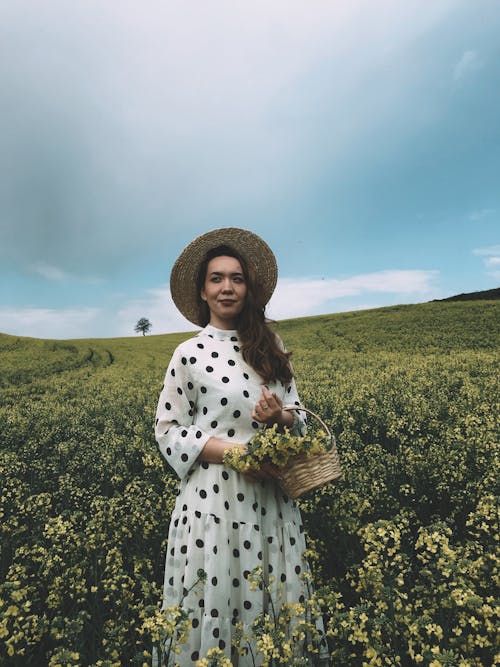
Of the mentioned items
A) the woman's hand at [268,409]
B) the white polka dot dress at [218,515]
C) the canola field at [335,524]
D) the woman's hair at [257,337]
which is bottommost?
the canola field at [335,524]

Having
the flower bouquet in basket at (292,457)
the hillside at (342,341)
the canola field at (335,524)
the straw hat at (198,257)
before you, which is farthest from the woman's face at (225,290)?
the hillside at (342,341)

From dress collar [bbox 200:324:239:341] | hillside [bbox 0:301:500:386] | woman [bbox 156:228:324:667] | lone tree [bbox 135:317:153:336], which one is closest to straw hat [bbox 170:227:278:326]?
woman [bbox 156:228:324:667]

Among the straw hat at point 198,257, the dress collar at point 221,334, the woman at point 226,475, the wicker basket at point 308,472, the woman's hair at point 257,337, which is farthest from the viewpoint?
the straw hat at point 198,257

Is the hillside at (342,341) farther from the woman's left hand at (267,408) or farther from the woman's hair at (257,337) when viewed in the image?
the woman's left hand at (267,408)

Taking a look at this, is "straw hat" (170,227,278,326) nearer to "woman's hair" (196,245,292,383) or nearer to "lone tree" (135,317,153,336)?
"woman's hair" (196,245,292,383)

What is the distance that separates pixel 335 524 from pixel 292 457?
8.23ft

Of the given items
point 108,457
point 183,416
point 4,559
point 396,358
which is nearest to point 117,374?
point 396,358

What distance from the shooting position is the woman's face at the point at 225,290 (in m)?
2.98

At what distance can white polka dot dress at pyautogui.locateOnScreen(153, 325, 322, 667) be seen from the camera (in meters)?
2.48

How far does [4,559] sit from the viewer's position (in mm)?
4195

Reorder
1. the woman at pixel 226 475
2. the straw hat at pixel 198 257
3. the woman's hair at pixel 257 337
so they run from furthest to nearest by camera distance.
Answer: the straw hat at pixel 198 257 < the woman's hair at pixel 257 337 < the woman at pixel 226 475

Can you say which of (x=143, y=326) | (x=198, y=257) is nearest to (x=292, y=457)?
(x=198, y=257)

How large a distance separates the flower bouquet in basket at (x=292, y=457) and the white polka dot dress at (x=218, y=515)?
28 cm

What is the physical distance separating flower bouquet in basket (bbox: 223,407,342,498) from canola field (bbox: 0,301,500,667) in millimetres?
688
